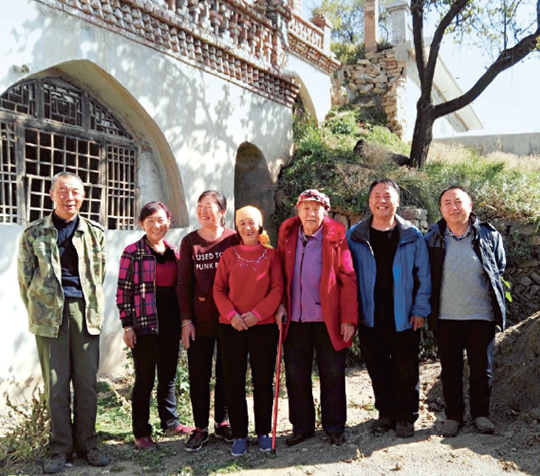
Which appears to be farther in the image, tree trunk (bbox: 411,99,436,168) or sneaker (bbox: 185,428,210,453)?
tree trunk (bbox: 411,99,436,168)

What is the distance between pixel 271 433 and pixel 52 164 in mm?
3420

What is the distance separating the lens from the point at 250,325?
12.7ft

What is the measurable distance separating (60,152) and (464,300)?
419cm

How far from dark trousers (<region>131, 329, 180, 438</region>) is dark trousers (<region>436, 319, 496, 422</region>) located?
208 centimetres

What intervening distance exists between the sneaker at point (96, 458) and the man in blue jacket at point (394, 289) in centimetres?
205

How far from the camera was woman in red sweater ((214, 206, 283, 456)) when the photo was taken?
3898 millimetres

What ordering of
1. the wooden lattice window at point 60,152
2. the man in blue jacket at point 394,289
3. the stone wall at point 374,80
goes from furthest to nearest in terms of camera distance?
the stone wall at point 374,80 < the wooden lattice window at point 60,152 < the man in blue jacket at point 394,289

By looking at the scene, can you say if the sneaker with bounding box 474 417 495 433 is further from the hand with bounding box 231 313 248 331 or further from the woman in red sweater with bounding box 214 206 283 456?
the hand with bounding box 231 313 248 331

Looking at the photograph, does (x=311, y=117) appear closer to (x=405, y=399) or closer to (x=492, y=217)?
(x=492, y=217)

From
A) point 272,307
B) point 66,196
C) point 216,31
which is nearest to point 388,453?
point 272,307

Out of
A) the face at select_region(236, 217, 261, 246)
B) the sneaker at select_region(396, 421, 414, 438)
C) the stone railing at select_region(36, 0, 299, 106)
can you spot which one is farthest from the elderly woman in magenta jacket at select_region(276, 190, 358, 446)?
the stone railing at select_region(36, 0, 299, 106)

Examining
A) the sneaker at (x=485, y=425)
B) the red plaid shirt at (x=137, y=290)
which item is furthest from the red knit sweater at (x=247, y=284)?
the sneaker at (x=485, y=425)

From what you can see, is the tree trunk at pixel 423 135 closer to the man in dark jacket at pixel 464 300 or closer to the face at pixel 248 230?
the man in dark jacket at pixel 464 300

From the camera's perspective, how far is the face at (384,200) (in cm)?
409
